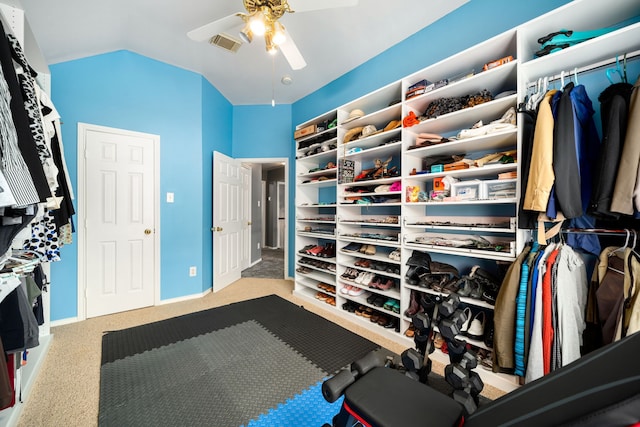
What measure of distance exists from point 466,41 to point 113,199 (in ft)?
12.9

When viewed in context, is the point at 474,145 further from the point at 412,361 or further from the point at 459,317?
the point at 412,361

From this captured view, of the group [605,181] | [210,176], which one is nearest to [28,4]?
[210,176]

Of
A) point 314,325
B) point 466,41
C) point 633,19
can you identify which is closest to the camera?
point 633,19

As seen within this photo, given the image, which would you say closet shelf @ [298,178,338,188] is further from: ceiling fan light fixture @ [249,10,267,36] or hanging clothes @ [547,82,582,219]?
hanging clothes @ [547,82,582,219]

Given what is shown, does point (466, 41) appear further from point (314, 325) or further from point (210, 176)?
point (210, 176)

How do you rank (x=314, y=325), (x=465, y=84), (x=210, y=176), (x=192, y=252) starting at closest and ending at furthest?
1. (x=465, y=84)
2. (x=314, y=325)
3. (x=192, y=252)
4. (x=210, y=176)

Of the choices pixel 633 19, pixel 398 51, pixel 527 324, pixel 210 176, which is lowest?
pixel 527 324

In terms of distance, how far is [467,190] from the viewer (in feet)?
6.36

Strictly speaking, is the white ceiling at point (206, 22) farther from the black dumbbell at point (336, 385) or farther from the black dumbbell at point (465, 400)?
the black dumbbell at point (465, 400)

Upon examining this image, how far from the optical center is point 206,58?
9.80 ft

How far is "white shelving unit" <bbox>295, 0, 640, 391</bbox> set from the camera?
1.52 m

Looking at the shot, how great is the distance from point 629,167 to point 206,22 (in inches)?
131

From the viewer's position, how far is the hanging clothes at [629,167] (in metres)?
1.16

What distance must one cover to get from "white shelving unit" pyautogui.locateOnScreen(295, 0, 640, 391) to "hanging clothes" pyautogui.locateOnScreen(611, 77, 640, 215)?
429 millimetres
